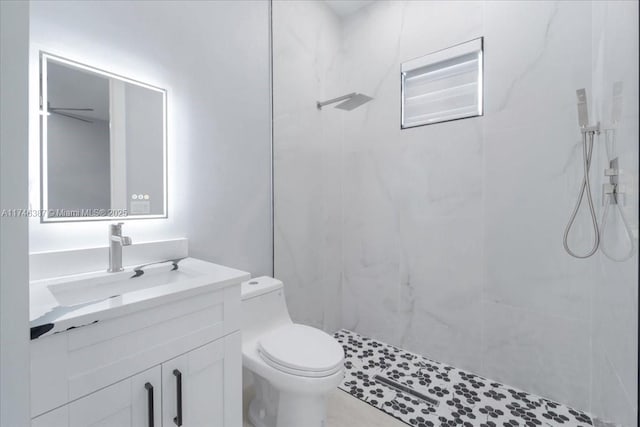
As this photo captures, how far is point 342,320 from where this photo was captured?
2621 mm

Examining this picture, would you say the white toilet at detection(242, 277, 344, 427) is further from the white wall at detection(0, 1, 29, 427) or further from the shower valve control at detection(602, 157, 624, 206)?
the shower valve control at detection(602, 157, 624, 206)

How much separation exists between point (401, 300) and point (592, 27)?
1.96 metres

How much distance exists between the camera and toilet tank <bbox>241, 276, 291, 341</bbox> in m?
1.56

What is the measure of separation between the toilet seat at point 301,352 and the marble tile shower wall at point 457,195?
625 millimetres

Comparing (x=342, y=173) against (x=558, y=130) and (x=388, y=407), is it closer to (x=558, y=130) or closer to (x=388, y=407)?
(x=558, y=130)

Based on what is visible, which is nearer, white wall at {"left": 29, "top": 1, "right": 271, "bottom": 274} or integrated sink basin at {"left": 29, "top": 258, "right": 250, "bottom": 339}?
integrated sink basin at {"left": 29, "top": 258, "right": 250, "bottom": 339}

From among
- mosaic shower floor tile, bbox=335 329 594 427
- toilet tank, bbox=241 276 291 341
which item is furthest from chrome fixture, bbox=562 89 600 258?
toilet tank, bbox=241 276 291 341

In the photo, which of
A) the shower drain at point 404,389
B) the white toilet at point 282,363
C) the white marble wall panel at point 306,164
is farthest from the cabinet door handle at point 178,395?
the shower drain at point 404,389

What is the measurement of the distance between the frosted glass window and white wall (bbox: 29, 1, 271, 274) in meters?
1.07

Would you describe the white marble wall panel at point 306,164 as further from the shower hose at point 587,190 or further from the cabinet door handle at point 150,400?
the shower hose at point 587,190

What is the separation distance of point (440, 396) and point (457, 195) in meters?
1.25

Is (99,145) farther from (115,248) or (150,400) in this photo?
(150,400)

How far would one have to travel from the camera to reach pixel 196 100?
1.60 m

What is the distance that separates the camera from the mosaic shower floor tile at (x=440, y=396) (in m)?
1.56
